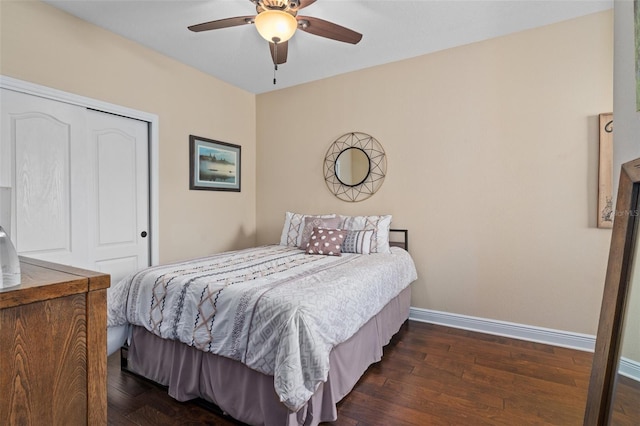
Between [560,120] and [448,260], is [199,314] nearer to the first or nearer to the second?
[448,260]

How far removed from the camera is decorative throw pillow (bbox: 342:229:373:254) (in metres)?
3.09

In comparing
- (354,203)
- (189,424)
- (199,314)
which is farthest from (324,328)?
(354,203)

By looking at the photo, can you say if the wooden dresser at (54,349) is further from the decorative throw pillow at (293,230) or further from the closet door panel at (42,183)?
the decorative throw pillow at (293,230)

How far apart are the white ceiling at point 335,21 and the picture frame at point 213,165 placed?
88 cm

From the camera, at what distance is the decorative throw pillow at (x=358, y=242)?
10.2ft

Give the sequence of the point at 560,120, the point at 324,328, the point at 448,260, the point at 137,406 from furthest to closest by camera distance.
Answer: the point at 448,260 < the point at 560,120 < the point at 137,406 < the point at 324,328

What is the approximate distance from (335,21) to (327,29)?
0.57m

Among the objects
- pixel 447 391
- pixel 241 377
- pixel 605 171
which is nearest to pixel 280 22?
pixel 241 377

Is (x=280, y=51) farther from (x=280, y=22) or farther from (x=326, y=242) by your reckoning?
(x=326, y=242)

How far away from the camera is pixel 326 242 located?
10.1 feet

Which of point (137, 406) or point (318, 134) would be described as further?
point (318, 134)

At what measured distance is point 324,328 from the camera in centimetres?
162

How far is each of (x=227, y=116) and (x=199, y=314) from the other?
9.57 ft

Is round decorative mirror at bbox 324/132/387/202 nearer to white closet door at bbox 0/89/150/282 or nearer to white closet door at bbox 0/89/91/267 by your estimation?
white closet door at bbox 0/89/150/282
